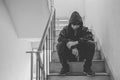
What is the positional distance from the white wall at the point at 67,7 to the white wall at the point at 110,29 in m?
1.83

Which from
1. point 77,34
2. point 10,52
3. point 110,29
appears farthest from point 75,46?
point 10,52

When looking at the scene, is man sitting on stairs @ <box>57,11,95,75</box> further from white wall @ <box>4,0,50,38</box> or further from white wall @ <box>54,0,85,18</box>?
white wall @ <box>54,0,85,18</box>

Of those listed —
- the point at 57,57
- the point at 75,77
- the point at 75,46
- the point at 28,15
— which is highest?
the point at 28,15

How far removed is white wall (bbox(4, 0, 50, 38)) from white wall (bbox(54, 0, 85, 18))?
1.17 meters

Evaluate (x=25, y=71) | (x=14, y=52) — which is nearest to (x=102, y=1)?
(x=14, y=52)

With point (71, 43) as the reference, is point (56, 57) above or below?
below

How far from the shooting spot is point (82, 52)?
3.28 metres

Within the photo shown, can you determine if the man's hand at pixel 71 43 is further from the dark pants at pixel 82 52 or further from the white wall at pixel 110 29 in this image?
the white wall at pixel 110 29

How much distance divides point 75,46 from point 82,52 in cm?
13

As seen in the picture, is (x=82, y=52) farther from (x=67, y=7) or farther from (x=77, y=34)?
(x=67, y=7)

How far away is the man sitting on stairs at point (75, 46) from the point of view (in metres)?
3.14

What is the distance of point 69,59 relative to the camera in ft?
11.5

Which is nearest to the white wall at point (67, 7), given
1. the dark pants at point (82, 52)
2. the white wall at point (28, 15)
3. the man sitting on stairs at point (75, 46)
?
the white wall at point (28, 15)

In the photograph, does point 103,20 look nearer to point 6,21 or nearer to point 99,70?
point 99,70
